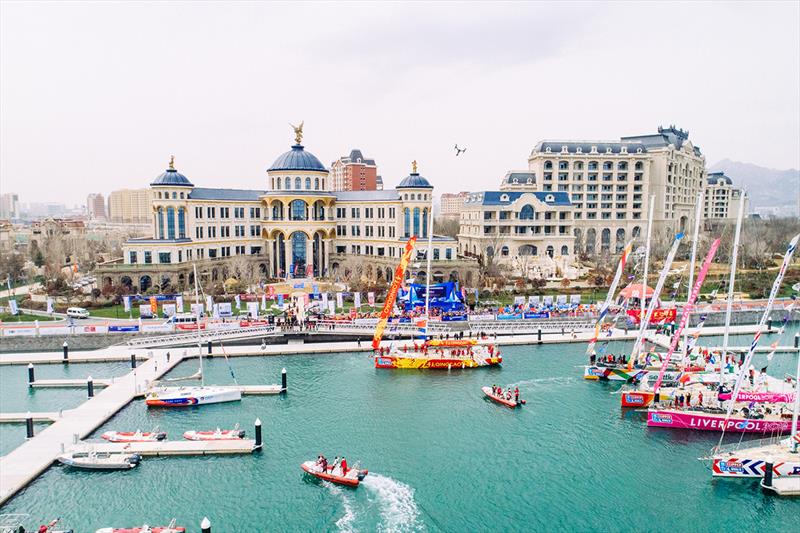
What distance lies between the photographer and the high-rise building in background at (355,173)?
168 m

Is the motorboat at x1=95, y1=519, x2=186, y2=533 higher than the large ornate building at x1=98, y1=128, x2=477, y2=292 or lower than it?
lower

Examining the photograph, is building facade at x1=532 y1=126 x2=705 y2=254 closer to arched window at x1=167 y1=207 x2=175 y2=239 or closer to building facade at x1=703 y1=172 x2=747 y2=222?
building facade at x1=703 y1=172 x2=747 y2=222

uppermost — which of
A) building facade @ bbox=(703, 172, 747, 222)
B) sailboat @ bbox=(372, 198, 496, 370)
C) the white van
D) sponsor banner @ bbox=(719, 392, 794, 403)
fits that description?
building facade @ bbox=(703, 172, 747, 222)

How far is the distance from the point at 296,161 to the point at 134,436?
56.6 meters

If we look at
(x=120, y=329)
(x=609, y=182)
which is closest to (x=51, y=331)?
(x=120, y=329)

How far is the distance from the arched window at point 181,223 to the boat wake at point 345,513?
57135 mm

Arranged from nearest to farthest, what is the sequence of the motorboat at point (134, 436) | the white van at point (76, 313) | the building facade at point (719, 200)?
1. the motorboat at point (134, 436)
2. the white van at point (76, 313)
3. the building facade at point (719, 200)

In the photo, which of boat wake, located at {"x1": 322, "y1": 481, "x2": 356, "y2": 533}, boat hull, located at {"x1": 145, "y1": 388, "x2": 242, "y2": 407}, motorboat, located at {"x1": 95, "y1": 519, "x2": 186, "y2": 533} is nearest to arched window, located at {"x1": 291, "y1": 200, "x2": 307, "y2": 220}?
boat hull, located at {"x1": 145, "y1": 388, "x2": 242, "y2": 407}

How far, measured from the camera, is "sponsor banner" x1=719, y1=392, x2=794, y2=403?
3741 cm

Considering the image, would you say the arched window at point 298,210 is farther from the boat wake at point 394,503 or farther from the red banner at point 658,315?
the boat wake at point 394,503

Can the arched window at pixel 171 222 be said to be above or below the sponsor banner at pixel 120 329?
above

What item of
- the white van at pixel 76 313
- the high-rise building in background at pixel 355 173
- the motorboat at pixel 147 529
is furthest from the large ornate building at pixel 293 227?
the high-rise building in background at pixel 355 173

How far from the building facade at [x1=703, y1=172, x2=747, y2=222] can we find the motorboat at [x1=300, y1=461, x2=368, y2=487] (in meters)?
139

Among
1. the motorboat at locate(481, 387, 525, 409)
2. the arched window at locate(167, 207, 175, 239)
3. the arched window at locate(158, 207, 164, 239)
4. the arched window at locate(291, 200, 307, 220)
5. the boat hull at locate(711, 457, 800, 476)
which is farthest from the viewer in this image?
the arched window at locate(291, 200, 307, 220)
